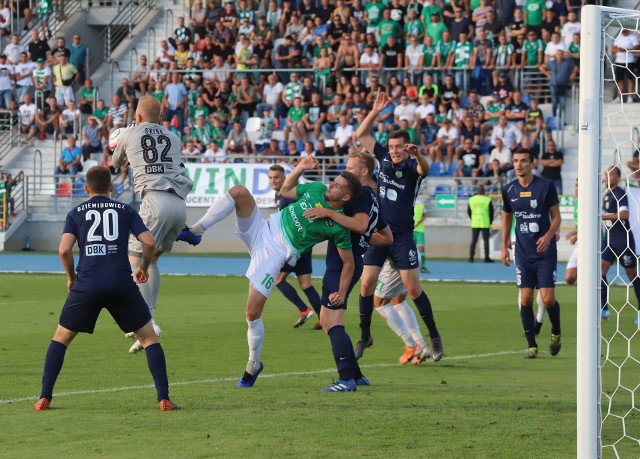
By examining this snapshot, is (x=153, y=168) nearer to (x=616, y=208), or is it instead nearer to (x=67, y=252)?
(x=67, y=252)

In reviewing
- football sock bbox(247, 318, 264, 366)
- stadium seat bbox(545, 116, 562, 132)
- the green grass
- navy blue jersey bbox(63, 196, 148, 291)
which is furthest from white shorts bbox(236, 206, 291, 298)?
stadium seat bbox(545, 116, 562, 132)

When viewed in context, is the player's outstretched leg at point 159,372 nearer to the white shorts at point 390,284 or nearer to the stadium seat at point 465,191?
the white shorts at point 390,284

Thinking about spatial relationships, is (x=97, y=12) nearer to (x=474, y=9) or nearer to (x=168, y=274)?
(x=474, y=9)

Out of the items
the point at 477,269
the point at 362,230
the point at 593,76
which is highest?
the point at 593,76

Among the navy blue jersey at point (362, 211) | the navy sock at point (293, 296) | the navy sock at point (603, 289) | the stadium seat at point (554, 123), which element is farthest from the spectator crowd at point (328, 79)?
the navy blue jersey at point (362, 211)

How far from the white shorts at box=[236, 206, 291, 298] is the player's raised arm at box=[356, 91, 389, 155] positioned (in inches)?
75.8

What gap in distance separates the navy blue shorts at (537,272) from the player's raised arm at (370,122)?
2036mm

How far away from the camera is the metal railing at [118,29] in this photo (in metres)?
41.1

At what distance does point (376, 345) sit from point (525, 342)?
1.77m

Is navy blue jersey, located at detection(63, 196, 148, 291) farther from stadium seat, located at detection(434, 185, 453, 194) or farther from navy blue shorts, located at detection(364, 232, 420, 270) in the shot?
stadium seat, located at detection(434, 185, 453, 194)

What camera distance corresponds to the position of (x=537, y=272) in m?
13.0

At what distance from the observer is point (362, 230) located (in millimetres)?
9914

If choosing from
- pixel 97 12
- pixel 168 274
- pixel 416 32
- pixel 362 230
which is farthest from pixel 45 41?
pixel 362 230

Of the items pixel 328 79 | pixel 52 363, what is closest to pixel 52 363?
pixel 52 363
